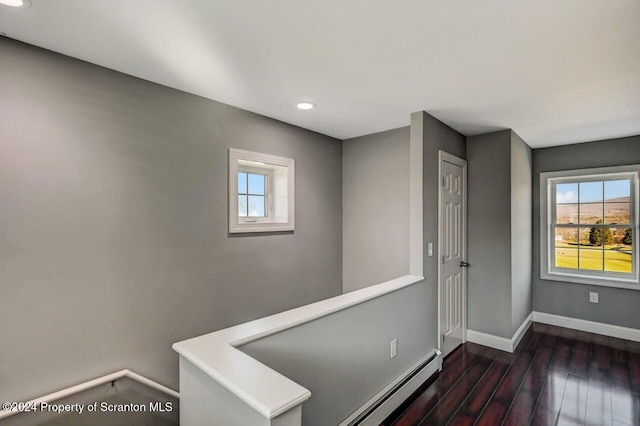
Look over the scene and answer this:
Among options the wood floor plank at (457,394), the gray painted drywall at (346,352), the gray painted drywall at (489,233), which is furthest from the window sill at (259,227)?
the gray painted drywall at (489,233)

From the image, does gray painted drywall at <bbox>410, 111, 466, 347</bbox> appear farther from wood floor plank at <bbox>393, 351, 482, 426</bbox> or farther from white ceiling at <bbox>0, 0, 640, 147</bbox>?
wood floor plank at <bbox>393, 351, 482, 426</bbox>

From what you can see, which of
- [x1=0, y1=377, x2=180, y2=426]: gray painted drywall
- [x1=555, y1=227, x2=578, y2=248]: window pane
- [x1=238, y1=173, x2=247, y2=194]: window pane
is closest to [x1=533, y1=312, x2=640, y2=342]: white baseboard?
[x1=555, y1=227, x2=578, y2=248]: window pane

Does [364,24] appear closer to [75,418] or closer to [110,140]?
[110,140]

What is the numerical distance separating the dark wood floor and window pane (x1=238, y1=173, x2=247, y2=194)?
7.21ft

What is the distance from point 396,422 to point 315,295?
1512mm

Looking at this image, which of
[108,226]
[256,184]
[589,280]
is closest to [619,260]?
[589,280]

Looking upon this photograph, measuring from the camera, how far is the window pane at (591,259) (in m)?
3.86

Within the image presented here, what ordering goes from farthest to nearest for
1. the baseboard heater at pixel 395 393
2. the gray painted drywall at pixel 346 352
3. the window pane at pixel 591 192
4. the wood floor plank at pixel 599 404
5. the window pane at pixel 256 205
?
the window pane at pixel 591 192 → the window pane at pixel 256 205 → the wood floor plank at pixel 599 404 → the baseboard heater at pixel 395 393 → the gray painted drywall at pixel 346 352

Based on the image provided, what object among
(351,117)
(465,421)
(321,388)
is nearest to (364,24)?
(351,117)

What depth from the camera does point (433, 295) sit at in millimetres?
2906

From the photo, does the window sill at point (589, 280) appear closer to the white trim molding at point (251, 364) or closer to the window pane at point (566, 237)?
the window pane at point (566, 237)

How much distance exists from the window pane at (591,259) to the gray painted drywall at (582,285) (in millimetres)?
250

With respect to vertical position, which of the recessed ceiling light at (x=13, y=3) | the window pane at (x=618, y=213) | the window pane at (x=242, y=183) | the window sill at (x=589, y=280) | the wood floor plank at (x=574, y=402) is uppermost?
the recessed ceiling light at (x=13, y=3)

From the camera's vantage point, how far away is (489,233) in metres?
3.43
